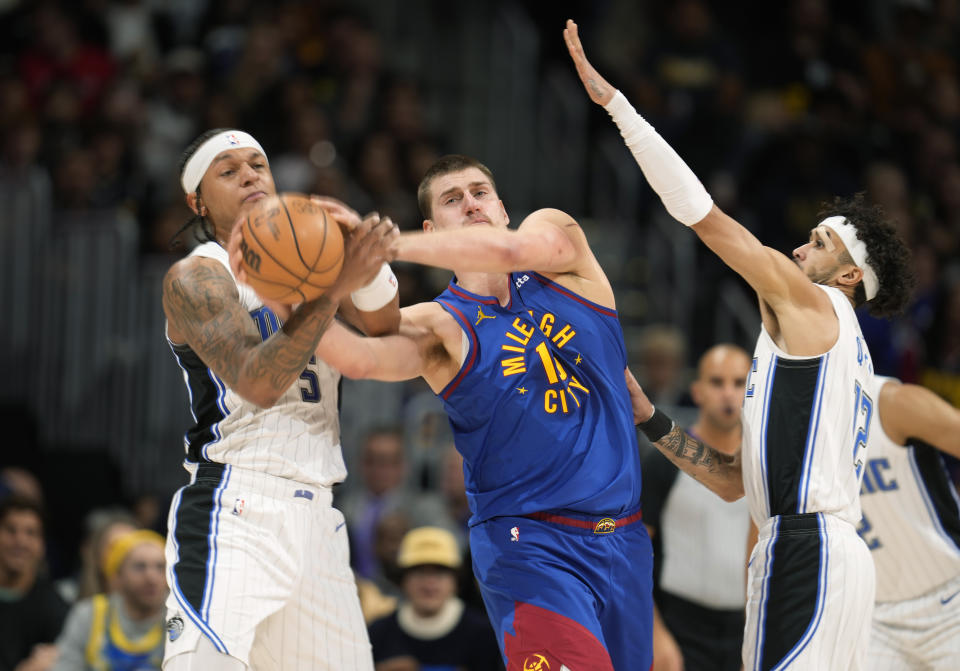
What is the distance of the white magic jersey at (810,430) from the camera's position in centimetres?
520

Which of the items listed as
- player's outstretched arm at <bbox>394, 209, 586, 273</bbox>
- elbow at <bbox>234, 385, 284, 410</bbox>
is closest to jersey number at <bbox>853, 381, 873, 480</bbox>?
player's outstretched arm at <bbox>394, 209, 586, 273</bbox>

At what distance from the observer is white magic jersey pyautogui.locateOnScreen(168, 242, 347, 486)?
5008 mm

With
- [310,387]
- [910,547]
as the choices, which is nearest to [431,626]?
[910,547]

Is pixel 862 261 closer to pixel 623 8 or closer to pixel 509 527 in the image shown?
pixel 509 527

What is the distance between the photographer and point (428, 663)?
7996 millimetres

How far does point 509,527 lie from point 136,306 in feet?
22.7

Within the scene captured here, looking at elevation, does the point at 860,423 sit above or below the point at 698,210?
below

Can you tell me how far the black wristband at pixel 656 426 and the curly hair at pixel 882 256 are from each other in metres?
1.01

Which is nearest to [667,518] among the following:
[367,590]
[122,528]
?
[367,590]

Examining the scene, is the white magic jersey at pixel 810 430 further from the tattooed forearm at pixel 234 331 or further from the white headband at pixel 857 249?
the tattooed forearm at pixel 234 331

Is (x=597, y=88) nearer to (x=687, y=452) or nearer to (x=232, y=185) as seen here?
(x=232, y=185)

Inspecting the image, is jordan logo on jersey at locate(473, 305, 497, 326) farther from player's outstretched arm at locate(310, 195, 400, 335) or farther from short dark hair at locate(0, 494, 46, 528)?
short dark hair at locate(0, 494, 46, 528)

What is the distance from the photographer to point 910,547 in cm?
634

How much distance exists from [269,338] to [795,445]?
216 cm
